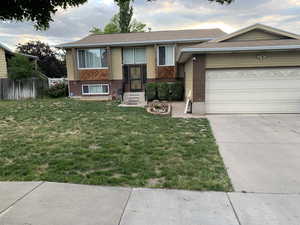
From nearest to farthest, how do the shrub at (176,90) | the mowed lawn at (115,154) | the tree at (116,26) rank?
the mowed lawn at (115,154) < the shrub at (176,90) < the tree at (116,26)

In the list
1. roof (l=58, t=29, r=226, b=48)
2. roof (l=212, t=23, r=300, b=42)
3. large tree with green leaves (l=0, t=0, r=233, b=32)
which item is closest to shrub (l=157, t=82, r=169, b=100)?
roof (l=58, t=29, r=226, b=48)

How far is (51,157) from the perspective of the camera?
470cm

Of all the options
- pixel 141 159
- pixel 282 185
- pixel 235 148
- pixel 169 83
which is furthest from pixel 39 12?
pixel 169 83

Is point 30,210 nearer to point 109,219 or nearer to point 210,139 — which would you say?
point 109,219

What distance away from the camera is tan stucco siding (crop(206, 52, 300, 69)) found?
9.53 m

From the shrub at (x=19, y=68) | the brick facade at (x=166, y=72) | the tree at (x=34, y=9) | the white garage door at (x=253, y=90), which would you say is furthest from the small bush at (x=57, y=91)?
the tree at (x=34, y=9)

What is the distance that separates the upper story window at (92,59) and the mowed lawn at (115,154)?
9.34 m

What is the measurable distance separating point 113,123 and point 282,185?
5.91 m

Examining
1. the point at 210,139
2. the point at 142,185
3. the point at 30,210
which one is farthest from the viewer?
the point at 210,139

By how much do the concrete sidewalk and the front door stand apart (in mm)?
13942

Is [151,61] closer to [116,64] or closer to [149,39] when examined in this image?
[149,39]

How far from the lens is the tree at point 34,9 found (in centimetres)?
257

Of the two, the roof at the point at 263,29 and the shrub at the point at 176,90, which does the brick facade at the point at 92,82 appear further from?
the roof at the point at 263,29

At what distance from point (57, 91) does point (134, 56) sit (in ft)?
23.0
